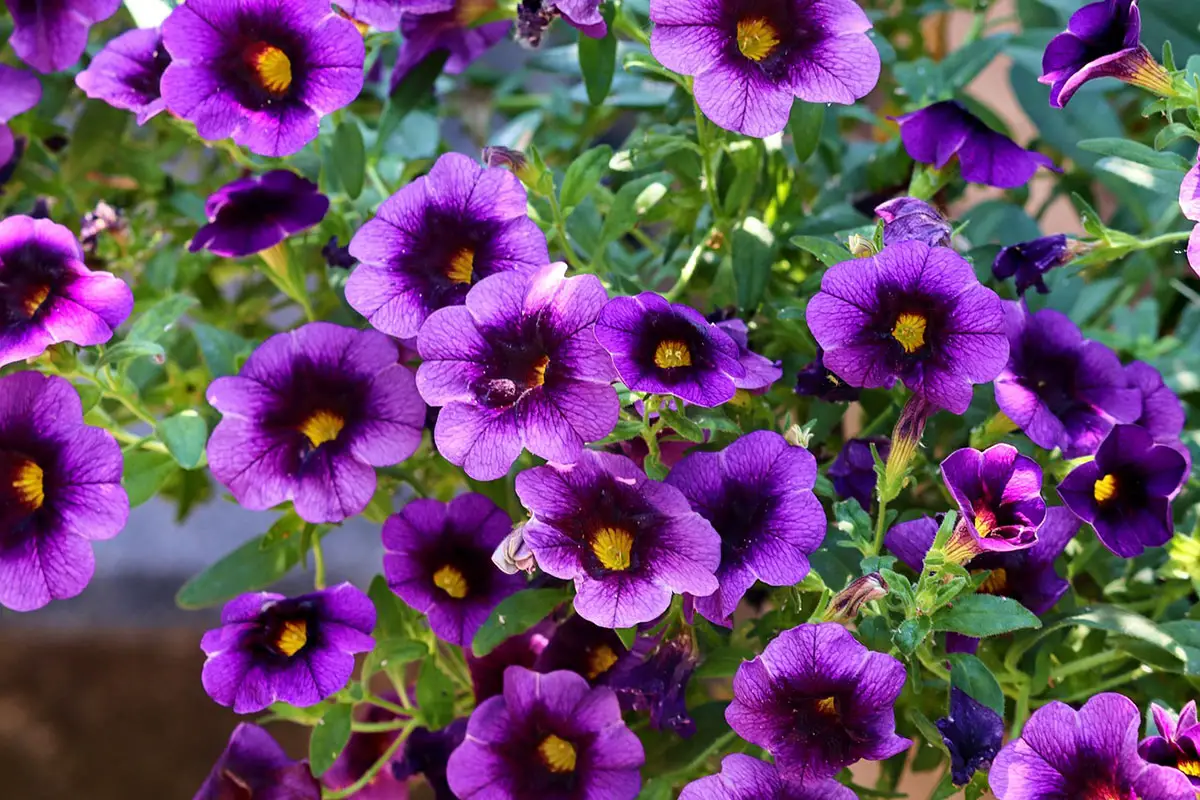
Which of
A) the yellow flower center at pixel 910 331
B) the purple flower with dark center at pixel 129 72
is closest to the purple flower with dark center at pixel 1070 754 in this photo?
Result: the yellow flower center at pixel 910 331

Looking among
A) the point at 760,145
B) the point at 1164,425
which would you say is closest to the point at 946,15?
the point at 760,145

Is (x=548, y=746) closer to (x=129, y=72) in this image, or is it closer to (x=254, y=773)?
(x=254, y=773)

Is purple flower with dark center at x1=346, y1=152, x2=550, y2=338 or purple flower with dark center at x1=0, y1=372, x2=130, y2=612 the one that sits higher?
purple flower with dark center at x1=346, y1=152, x2=550, y2=338

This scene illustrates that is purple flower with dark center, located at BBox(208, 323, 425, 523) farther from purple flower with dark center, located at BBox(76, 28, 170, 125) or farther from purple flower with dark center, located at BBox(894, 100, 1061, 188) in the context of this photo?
purple flower with dark center, located at BBox(894, 100, 1061, 188)

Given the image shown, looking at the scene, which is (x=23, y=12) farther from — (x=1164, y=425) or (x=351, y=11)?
(x=1164, y=425)

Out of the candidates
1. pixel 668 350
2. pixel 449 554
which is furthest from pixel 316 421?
pixel 668 350

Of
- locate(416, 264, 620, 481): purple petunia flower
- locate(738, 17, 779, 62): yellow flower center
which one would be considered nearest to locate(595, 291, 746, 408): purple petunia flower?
locate(416, 264, 620, 481): purple petunia flower

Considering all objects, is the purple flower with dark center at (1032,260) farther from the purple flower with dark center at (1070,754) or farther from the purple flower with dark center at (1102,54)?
the purple flower with dark center at (1070,754)
